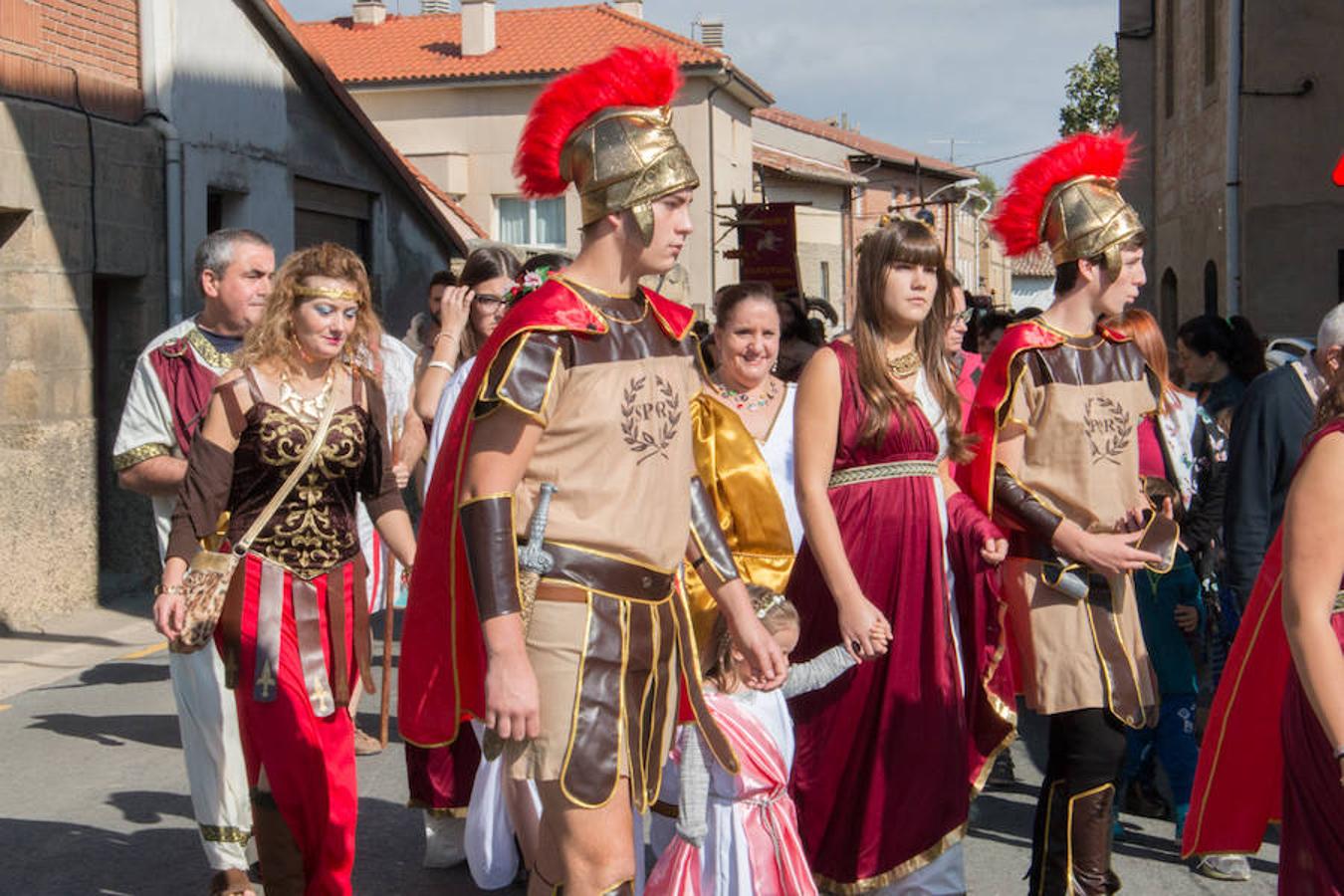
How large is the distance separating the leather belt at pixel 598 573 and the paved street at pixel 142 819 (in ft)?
7.97

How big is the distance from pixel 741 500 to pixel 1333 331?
1804mm

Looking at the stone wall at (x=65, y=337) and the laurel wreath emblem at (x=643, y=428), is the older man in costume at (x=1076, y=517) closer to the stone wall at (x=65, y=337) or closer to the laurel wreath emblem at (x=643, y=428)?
the laurel wreath emblem at (x=643, y=428)

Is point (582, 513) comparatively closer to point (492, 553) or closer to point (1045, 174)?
point (492, 553)

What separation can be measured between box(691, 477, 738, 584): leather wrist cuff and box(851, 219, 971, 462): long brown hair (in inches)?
41.2

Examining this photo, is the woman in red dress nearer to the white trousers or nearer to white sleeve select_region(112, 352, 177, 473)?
the white trousers

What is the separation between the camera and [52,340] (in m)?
11.7

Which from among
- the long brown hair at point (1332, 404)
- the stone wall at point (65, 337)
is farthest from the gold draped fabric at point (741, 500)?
the stone wall at point (65, 337)

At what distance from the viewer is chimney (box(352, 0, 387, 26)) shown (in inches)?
1828

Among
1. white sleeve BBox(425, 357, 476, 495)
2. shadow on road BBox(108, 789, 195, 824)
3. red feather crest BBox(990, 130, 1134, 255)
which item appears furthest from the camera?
shadow on road BBox(108, 789, 195, 824)

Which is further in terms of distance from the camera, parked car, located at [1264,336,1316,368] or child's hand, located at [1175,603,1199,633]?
parked car, located at [1264,336,1316,368]

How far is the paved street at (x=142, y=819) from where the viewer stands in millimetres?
5770

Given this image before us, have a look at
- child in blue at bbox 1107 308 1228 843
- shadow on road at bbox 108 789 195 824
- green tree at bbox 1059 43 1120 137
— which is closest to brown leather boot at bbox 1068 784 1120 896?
child in blue at bbox 1107 308 1228 843

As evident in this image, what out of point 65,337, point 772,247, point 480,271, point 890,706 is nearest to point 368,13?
point 772,247

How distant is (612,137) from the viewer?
12.1ft
